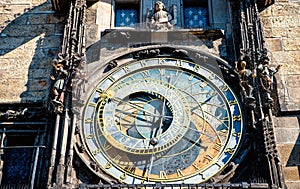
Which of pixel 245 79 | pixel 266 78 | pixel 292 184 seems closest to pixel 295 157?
pixel 292 184

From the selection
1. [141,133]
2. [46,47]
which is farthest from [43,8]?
[141,133]

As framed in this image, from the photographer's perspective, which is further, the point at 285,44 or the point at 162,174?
the point at 285,44

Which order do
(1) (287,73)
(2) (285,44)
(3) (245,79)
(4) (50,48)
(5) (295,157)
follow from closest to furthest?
(5) (295,157) < (3) (245,79) < (1) (287,73) < (2) (285,44) < (4) (50,48)

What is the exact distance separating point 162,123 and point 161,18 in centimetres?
232

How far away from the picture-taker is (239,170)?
28.4ft

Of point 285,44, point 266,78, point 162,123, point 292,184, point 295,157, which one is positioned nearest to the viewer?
point 292,184

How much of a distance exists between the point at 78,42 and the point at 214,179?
135 inches

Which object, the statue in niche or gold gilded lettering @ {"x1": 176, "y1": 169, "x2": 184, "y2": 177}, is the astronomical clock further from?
the statue in niche

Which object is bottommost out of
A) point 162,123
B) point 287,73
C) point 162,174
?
point 162,174

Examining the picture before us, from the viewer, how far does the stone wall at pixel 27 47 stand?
10117 mm

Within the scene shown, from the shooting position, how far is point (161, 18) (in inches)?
421

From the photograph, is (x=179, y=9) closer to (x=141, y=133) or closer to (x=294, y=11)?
(x=294, y=11)

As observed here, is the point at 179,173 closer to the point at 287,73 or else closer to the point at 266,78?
the point at 266,78

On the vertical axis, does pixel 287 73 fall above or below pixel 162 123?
above
